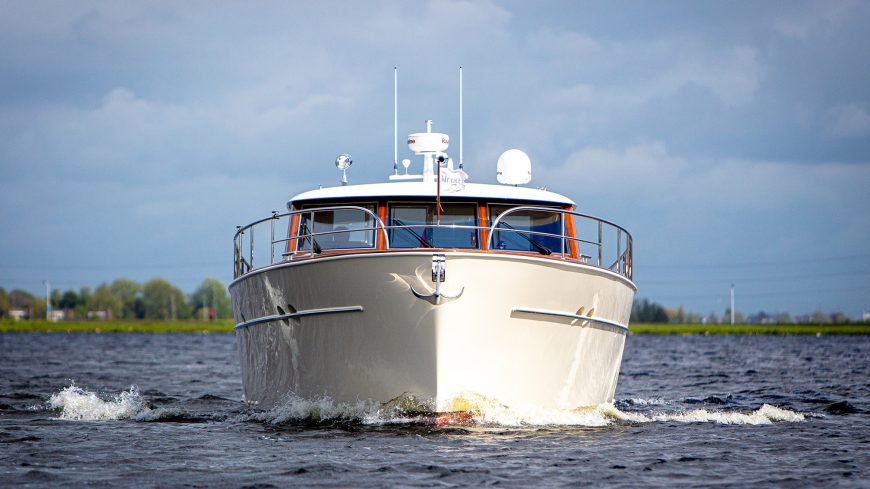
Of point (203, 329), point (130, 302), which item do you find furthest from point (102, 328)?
point (130, 302)

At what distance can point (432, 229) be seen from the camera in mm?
13656

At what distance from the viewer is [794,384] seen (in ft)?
76.1

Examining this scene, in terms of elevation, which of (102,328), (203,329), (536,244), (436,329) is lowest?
(203,329)

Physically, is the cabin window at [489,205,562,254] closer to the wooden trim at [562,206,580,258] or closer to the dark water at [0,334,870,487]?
the wooden trim at [562,206,580,258]

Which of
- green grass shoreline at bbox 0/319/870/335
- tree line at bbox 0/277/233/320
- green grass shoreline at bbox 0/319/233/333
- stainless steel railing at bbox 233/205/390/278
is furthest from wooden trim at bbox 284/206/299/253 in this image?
tree line at bbox 0/277/233/320

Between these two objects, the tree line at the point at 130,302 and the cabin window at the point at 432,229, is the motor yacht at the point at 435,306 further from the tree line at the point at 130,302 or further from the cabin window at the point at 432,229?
the tree line at the point at 130,302

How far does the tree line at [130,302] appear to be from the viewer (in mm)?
151500

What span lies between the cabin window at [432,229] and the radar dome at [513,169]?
1.91 metres

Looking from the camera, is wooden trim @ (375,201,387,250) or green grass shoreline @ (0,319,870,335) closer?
wooden trim @ (375,201,387,250)

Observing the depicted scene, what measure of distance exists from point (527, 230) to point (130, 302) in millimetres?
156447

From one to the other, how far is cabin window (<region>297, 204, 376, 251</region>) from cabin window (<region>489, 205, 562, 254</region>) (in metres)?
1.58

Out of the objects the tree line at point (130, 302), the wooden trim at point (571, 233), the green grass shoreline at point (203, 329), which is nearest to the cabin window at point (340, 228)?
Result: the wooden trim at point (571, 233)

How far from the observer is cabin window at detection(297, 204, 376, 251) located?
13.7m

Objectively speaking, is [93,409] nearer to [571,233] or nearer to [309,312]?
[309,312]
